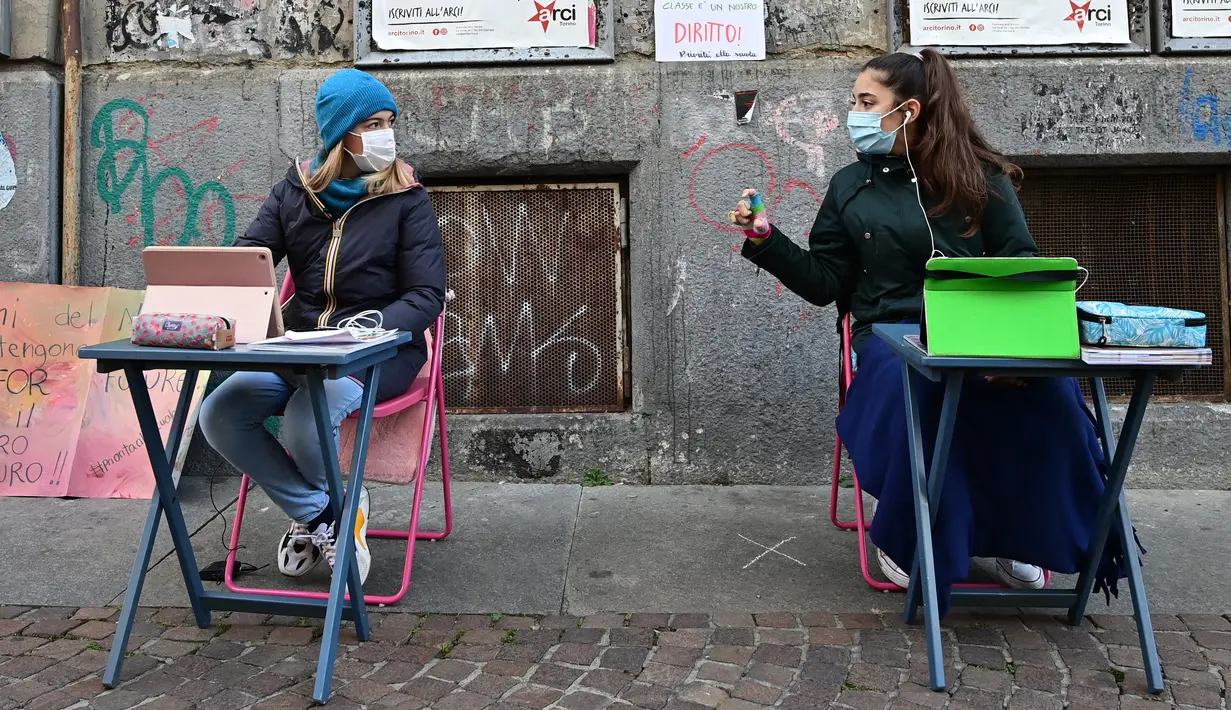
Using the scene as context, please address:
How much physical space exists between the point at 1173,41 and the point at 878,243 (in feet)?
7.89

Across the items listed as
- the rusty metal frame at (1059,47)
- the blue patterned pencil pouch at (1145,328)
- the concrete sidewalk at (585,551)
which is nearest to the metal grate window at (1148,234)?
the rusty metal frame at (1059,47)

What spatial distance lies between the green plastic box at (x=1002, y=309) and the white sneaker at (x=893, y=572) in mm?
1082

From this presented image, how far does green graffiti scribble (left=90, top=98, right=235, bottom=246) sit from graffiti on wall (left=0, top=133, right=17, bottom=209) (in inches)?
15.2

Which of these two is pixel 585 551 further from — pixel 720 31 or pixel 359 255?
pixel 720 31

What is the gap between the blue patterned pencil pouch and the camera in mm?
2268

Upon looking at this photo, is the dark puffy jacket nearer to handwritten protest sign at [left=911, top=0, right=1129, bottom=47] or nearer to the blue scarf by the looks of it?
the blue scarf

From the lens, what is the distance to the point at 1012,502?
2.82 metres

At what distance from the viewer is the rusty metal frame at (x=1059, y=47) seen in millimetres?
4594

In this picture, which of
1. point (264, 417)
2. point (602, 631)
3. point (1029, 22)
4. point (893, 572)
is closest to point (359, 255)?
point (264, 417)

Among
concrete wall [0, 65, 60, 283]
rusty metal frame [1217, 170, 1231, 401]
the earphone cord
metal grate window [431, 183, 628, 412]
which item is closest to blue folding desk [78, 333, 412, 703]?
the earphone cord

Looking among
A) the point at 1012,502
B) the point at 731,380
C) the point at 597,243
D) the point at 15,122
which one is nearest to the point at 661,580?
the point at 1012,502

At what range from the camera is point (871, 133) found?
10.7ft

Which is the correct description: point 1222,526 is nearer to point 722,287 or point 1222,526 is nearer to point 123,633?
point 722,287

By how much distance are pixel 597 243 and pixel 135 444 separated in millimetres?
2331
